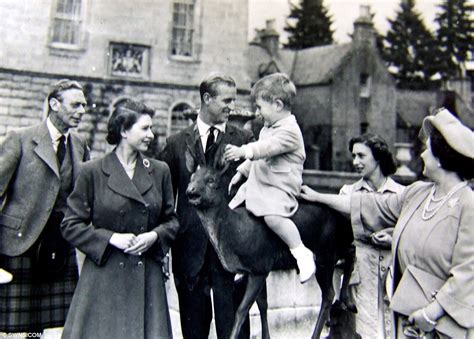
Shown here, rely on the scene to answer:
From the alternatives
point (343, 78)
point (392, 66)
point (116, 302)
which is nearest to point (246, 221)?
point (116, 302)

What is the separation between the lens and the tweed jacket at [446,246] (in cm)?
286

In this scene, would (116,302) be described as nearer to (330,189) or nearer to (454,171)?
(454,171)

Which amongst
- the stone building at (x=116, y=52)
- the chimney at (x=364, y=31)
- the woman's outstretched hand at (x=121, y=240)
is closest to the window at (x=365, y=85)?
the chimney at (x=364, y=31)

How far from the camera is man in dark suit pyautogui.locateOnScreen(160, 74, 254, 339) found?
4000mm

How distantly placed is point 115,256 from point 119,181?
0.49 m

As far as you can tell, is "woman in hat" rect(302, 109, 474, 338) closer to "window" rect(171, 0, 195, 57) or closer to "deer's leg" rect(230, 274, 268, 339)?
"deer's leg" rect(230, 274, 268, 339)

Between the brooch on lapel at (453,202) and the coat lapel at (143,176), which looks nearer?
the brooch on lapel at (453,202)

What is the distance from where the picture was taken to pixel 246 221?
3.71 m

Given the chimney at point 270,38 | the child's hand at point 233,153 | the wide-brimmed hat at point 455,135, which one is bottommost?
the child's hand at point 233,153

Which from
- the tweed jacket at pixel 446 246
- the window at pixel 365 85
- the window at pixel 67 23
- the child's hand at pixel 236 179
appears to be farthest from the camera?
the window at pixel 365 85

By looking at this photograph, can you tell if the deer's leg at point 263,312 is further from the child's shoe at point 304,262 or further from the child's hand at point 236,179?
the child's hand at point 236,179

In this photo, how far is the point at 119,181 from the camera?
3678mm

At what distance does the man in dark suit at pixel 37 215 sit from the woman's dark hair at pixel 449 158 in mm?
2664

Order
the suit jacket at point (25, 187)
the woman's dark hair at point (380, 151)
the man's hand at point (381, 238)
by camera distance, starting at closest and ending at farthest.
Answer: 1. the man's hand at point (381, 238)
2. the suit jacket at point (25, 187)
3. the woman's dark hair at point (380, 151)
